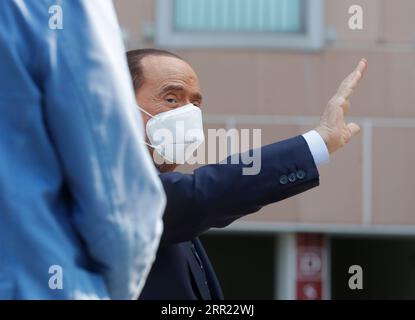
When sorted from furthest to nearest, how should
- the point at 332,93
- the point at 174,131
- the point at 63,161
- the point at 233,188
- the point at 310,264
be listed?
1. the point at 310,264
2. the point at 332,93
3. the point at 174,131
4. the point at 233,188
5. the point at 63,161

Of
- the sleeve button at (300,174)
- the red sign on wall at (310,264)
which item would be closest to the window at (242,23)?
the red sign on wall at (310,264)

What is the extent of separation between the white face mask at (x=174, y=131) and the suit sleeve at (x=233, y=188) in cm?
31

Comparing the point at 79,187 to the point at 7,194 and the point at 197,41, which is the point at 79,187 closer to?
the point at 7,194

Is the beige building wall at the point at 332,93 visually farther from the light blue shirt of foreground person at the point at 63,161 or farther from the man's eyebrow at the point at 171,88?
the light blue shirt of foreground person at the point at 63,161

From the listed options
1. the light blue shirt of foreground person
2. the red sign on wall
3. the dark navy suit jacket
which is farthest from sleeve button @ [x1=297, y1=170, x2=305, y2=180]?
the red sign on wall

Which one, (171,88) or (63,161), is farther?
(171,88)

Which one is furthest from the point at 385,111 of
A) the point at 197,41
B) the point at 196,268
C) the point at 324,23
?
the point at 196,268

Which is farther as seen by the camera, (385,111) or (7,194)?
(385,111)

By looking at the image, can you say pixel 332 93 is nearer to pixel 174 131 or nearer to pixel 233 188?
pixel 174 131

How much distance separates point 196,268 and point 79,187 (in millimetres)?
1059

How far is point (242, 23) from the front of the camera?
8016 mm

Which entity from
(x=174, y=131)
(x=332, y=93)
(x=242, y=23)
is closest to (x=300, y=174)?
(x=174, y=131)

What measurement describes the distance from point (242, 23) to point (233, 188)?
559 cm
